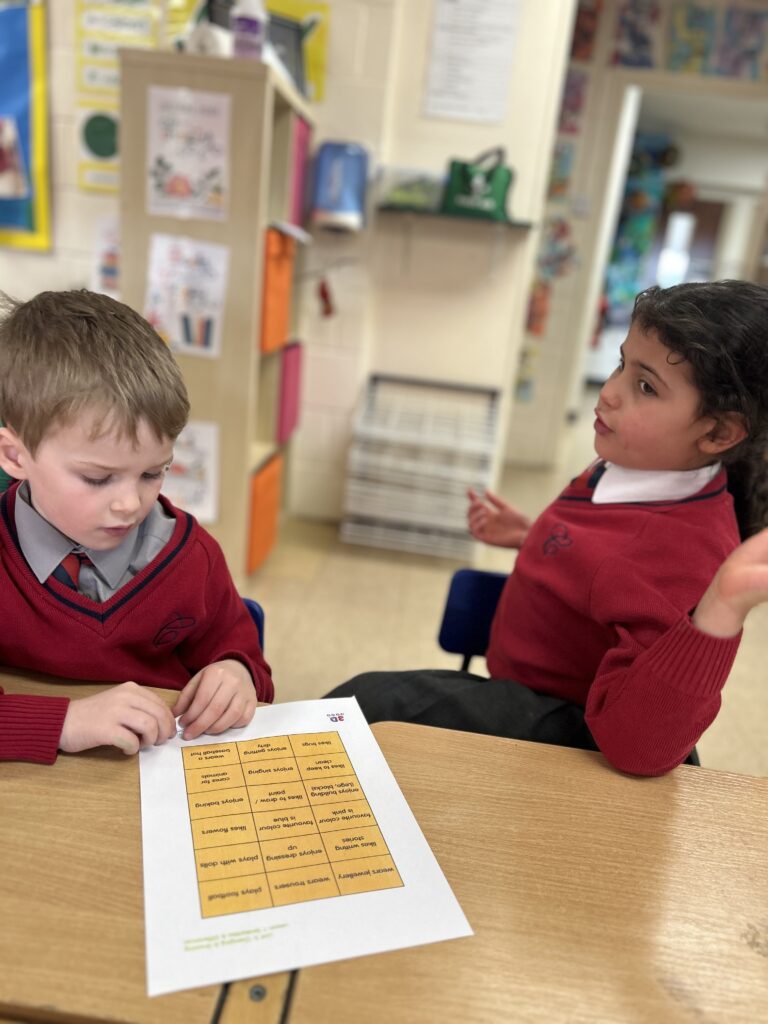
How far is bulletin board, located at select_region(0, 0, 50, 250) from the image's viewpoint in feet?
8.45

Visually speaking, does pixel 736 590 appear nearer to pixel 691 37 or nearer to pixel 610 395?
pixel 610 395

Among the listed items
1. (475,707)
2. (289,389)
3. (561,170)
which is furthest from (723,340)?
(561,170)

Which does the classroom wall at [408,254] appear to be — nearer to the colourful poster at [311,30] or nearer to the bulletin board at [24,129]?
the colourful poster at [311,30]

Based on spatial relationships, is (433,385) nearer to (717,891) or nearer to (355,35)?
(355,35)

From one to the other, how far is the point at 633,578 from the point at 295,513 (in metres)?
2.50

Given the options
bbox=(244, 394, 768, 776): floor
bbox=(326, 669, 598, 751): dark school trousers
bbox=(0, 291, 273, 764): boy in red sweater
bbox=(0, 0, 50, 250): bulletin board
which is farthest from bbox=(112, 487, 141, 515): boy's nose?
bbox=(0, 0, 50, 250): bulletin board

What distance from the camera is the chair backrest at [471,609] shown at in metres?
1.28

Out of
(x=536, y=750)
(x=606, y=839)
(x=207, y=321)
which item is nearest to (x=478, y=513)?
(x=536, y=750)

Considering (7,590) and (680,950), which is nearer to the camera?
(680,950)

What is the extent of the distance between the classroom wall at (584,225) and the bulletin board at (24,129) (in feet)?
8.83

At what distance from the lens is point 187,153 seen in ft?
6.92

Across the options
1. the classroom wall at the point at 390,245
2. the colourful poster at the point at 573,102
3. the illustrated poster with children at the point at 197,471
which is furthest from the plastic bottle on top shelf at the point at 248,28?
the colourful poster at the point at 573,102

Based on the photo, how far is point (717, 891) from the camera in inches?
24.1

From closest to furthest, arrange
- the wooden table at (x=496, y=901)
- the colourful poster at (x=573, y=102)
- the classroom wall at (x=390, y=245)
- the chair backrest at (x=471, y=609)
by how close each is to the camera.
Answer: the wooden table at (x=496, y=901), the chair backrest at (x=471, y=609), the classroom wall at (x=390, y=245), the colourful poster at (x=573, y=102)
